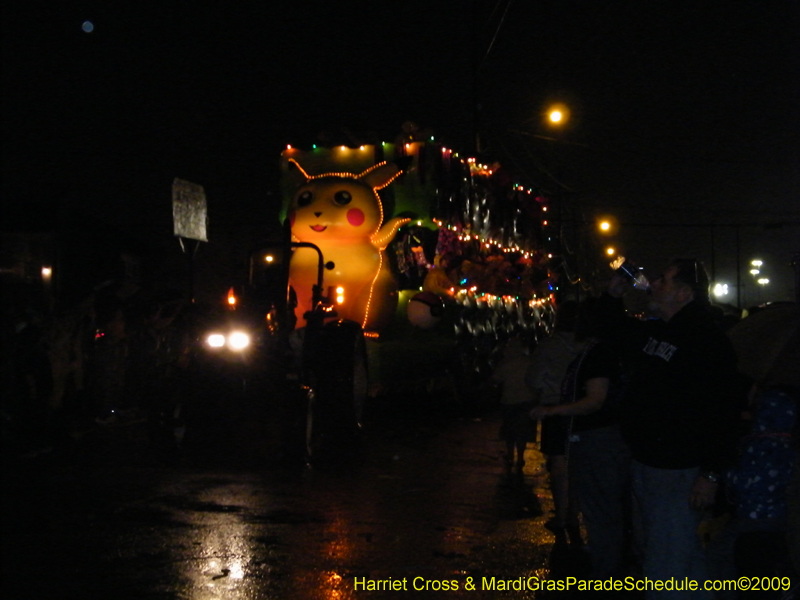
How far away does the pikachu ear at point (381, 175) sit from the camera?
45.7ft

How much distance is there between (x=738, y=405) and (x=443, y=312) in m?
10.2

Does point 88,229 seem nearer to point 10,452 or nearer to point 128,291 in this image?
point 128,291

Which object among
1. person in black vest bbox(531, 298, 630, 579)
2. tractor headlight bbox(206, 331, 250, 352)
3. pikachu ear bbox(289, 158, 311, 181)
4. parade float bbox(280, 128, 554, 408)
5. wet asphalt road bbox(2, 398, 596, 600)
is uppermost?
pikachu ear bbox(289, 158, 311, 181)

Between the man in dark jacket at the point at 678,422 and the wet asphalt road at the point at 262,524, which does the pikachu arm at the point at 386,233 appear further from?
the man in dark jacket at the point at 678,422

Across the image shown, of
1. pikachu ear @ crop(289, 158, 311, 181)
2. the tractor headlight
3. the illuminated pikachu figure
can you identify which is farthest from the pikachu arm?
the tractor headlight

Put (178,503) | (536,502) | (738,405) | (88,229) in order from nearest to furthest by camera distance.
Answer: (738,405) → (178,503) → (536,502) → (88,229)

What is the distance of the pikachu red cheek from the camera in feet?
45.1

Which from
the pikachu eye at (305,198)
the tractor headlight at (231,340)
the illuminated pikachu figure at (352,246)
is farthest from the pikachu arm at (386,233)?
the tractor headlight at (231,340)

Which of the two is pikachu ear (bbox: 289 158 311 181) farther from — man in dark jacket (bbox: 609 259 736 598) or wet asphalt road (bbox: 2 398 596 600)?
man in dark jacket (bbox: 609 259 736 598)

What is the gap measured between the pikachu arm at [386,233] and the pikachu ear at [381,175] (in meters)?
0.57

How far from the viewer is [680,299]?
4328mm

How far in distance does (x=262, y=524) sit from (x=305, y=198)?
7945 mm

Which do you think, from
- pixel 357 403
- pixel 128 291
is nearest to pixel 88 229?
pixel 128 291

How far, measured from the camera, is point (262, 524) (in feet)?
22.6
